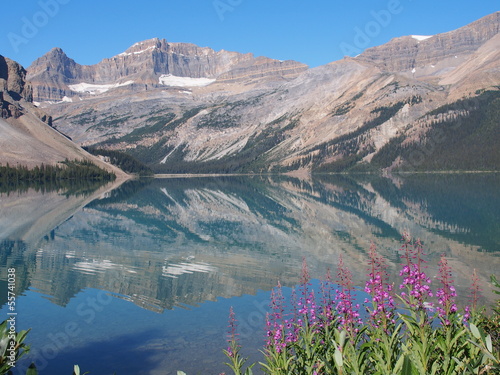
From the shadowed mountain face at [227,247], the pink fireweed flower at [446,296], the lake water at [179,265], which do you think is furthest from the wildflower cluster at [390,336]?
the shadowed mountain face at [227,247]

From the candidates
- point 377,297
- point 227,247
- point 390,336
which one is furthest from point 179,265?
point 377,297

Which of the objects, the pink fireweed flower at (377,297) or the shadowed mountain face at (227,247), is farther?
the shadowed mountain face at (227,247)

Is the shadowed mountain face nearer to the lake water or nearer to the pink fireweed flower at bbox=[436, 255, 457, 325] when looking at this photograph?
the lake water

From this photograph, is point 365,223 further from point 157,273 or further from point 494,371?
point 494,371

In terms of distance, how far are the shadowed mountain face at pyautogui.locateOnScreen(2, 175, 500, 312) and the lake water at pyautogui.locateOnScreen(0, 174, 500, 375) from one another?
123 mm

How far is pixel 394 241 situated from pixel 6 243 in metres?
36.9

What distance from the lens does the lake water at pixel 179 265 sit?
18594mm

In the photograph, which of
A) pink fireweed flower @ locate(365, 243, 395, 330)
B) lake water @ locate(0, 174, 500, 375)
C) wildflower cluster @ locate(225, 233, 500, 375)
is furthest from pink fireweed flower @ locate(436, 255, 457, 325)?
lake water @ locate(0, 174, 500, 375)

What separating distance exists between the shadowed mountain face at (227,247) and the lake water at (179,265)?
123 mm

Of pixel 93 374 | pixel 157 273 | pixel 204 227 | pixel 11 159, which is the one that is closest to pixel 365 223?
pixel 204 227

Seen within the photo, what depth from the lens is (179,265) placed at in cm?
3422

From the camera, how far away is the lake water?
18.6 m

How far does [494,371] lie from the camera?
6.98 metres

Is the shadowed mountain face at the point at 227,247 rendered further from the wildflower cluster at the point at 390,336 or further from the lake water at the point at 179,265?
the wildflower cluster at the point at 390,336
